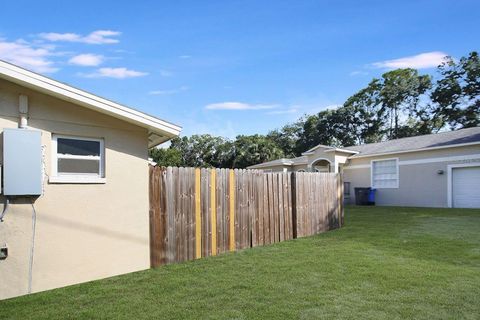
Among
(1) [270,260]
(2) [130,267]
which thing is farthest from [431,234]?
(2) [130,267]

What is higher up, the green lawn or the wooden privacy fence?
the wooden privacy fence

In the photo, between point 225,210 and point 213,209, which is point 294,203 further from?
point 213,209

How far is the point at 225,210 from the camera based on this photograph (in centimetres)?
820

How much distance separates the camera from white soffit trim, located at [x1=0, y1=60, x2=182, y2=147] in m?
5.45

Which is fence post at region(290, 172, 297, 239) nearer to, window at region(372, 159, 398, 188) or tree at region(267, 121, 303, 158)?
window at region(372, 159, 398, 188)

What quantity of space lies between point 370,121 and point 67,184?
4470 centimetres

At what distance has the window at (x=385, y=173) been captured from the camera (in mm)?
21508

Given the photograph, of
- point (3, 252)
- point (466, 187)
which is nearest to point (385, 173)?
point (466, 187)

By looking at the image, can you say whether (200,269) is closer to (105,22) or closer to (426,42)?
(105,22)

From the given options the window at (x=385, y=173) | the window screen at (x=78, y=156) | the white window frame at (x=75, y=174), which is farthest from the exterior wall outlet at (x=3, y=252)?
the window at (x=385, y=173)

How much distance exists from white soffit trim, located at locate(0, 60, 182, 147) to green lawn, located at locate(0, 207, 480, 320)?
8.81 ft

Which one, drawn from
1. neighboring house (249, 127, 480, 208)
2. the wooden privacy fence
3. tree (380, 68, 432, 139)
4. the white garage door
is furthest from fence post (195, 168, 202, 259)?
tree (380, 68, 432, 139)

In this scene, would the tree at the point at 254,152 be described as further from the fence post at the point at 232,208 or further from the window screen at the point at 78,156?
the window screen at the point at 78,156

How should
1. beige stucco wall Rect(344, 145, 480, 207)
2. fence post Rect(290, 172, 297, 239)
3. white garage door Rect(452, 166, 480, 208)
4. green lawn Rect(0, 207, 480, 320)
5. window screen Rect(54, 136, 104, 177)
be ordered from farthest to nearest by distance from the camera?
1. beige stucco wall Rect(344, 145, 480, 207)
2. white garage door Rect(452, 166, 480, 208)
3. fence post Rect(290, 172, 297, 239)
4. window screen Rect(54, 136, 104, 177)
5. green lawn Rect(0, 207, 480, 320)
